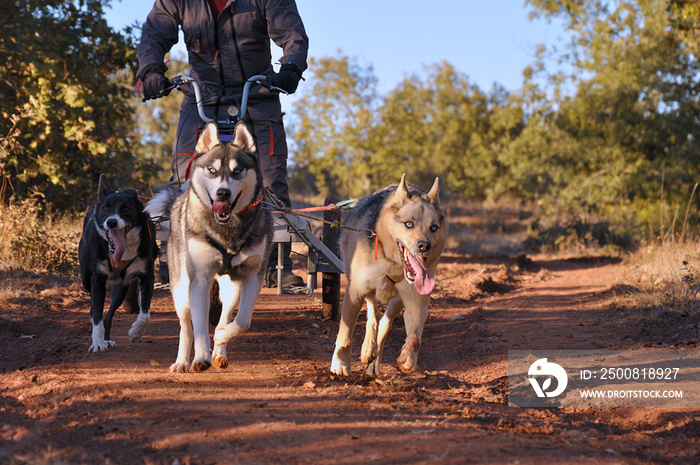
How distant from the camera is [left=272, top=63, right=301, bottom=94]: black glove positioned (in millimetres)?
5758

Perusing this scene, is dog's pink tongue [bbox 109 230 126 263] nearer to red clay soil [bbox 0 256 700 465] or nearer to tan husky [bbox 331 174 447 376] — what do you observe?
red clay soil [bbox 0 256 700 465]

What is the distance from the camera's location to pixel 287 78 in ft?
19.0

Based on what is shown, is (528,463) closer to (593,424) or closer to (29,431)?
(593,424)

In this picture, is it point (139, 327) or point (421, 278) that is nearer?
point (421, 278)

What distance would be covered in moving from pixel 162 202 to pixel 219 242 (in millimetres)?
1322

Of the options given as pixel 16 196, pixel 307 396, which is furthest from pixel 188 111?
pixel 16 196

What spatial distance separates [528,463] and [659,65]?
18.4 m

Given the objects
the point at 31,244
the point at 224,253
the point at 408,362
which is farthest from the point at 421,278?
the point at 31,244

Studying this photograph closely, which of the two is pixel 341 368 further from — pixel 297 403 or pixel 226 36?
Result: pixel 226 36

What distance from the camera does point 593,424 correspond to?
447 cm

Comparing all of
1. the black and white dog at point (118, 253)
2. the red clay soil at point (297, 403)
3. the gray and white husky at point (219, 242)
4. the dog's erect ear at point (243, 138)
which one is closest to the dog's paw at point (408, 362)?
the red clay soil at point (297, 403)

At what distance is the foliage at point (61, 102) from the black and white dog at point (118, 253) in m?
4.81

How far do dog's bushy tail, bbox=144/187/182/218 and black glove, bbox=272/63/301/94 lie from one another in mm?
1263

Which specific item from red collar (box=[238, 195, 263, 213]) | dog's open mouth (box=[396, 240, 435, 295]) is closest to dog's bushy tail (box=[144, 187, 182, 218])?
red collar (box=[238, 195, 263, 213])
